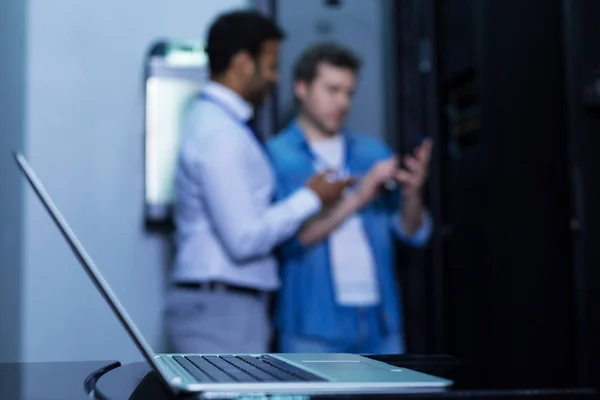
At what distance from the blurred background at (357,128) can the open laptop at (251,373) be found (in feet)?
4.64

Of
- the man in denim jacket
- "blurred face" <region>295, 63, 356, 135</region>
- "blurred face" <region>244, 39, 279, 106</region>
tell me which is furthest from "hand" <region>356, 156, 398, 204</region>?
"blurred face" <region>244, 39, 279, 106</region>

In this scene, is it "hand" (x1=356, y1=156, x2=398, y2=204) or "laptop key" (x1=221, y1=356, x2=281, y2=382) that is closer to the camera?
"laptop key" (x1=221, y1=356, x2=281, y2=382)

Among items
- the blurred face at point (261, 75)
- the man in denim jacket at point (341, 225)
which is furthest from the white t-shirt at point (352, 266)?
the blurred face at point (261, 75)

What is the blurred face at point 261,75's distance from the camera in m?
2.03

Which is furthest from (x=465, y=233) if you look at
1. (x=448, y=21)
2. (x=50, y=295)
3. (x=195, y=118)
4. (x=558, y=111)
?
(x=50, y=295)

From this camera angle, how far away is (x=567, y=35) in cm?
175

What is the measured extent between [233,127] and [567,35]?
0.72 meters

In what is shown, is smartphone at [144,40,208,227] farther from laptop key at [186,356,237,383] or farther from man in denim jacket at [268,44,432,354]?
laptop key at [186,356,237,383]

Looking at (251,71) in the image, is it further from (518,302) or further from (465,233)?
(518,302)

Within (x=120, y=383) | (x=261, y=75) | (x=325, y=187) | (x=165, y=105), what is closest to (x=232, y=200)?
(x=325, y=187)

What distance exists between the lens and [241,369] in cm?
58

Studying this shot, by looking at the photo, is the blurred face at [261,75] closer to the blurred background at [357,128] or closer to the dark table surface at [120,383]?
the blurred background at [357,128]

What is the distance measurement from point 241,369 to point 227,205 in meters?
1.24

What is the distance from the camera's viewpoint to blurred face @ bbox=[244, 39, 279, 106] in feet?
6.64
